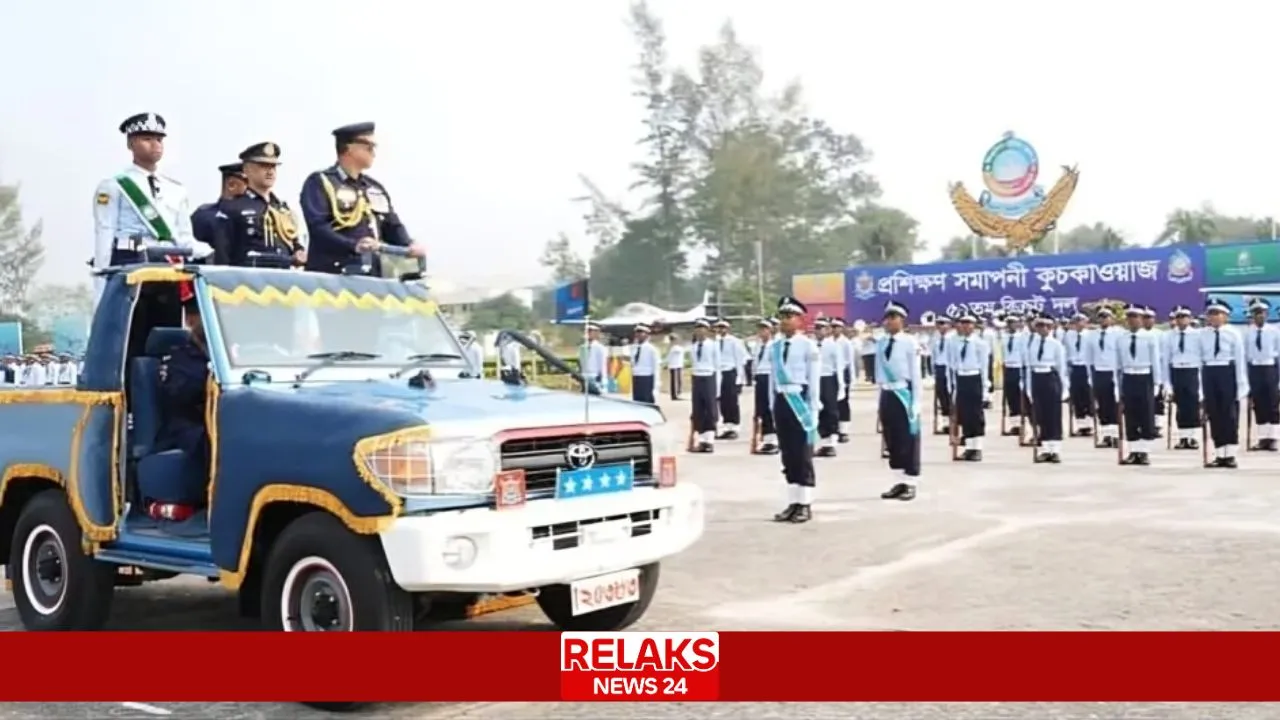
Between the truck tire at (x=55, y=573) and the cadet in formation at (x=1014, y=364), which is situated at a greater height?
the cadet in formation at (x=1014, y=364)

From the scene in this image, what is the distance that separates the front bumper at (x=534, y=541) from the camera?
545 centimetres

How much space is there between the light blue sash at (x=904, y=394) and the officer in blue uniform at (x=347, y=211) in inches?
244

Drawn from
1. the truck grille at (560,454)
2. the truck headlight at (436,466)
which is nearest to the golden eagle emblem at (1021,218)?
the truck grille at (560,454)

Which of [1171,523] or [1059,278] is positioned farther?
[1059,278]

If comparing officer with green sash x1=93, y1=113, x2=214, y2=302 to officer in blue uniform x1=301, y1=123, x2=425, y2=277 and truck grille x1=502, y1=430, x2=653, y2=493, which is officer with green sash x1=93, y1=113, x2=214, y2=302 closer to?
officer in blue uniform x1=301, y1=123, x2=425, y2=277

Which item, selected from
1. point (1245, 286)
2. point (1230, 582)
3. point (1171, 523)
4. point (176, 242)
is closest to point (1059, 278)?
point (1245, 286)

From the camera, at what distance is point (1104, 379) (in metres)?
18.1

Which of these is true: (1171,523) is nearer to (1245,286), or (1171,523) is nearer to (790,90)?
(1245,286)

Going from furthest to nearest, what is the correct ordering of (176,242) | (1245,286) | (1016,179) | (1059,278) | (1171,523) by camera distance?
1. (1016,179)
2. (1059,278)
3. (1245,286)
4. (1171,523)
5. (176,242)

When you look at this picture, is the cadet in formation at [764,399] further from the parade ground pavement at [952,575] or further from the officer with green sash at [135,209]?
the officer with green sash at [135,209]

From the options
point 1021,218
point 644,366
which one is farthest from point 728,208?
point 644,366

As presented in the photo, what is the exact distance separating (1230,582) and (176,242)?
6821mm

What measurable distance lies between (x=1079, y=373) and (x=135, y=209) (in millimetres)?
14902

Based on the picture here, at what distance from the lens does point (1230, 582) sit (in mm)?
8188
